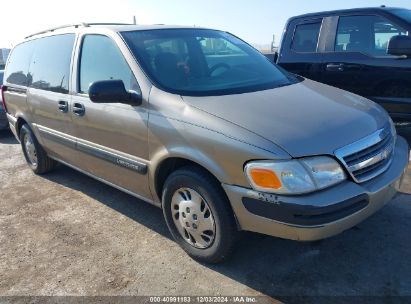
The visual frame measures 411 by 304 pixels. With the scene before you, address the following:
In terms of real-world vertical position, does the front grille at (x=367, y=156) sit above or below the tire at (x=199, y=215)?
above

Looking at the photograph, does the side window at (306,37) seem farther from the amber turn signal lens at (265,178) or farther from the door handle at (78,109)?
the amber turn signal lens at (265,178)

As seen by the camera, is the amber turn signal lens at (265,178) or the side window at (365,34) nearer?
the amber turn signal lens at (265,178)

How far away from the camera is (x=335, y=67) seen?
5488 mm

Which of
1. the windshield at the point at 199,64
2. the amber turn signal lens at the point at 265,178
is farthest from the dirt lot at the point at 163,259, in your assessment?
the windshield at the point at 199,64

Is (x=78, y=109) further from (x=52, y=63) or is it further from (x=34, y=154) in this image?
(x=34, y=154)

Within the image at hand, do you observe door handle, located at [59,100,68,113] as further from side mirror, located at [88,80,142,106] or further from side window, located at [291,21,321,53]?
side window, located at [291,21,321,53]

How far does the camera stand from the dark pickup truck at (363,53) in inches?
201

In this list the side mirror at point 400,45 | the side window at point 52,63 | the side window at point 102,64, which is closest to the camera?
the side window at point 102,64

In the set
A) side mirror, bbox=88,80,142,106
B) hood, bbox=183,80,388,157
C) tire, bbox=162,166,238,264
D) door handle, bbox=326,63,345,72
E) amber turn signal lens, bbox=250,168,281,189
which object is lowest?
tire, bbox=162,166,238,264

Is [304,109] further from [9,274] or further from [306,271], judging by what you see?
[9,274]

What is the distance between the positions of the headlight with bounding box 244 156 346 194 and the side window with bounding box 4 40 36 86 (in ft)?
11.5

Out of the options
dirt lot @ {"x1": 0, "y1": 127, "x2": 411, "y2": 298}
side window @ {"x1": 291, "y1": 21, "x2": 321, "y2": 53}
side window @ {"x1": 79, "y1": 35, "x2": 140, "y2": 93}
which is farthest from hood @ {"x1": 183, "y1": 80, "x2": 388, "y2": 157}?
side window @ {"x1": 291, "y1": 21, "x2": 321, "y2": 53}

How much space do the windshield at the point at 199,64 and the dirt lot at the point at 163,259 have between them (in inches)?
47.1

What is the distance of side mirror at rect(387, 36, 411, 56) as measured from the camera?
4.79 meters
